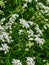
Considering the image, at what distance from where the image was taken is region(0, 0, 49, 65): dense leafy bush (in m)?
4.48

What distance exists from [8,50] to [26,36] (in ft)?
1.87

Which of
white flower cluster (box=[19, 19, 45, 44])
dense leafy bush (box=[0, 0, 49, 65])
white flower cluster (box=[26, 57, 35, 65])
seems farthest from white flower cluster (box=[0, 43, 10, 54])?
white flower cluster (box=[19, 19, 45, 44])

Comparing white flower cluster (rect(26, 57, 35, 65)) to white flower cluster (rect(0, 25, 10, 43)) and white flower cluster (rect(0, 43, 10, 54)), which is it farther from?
white flower cluster (rect(0, 25, 10, 43))

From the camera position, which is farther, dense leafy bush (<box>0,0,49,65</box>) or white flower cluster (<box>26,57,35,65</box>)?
dense leafy bush (<box>0,0,49,65</box>)

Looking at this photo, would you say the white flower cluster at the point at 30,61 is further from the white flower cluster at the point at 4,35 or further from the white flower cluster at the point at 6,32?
the white flower cluster at the point at 4,35

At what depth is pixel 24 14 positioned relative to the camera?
541 cm

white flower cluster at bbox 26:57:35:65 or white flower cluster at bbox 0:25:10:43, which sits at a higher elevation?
white flower cluster at bbox 0:25:10:43

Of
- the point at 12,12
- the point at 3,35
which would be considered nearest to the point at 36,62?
the point at 3,35

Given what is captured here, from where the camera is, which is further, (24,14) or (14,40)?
(24,14)

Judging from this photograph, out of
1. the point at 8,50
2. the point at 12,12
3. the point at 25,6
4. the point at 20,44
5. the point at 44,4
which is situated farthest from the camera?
the point at 44,4

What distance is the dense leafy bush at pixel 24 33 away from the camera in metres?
4.48

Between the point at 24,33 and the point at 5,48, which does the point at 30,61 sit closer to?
the point at 5,48

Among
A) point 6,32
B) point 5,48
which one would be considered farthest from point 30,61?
point 6,32

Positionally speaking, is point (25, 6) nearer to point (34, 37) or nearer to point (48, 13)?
point (48, 13)
